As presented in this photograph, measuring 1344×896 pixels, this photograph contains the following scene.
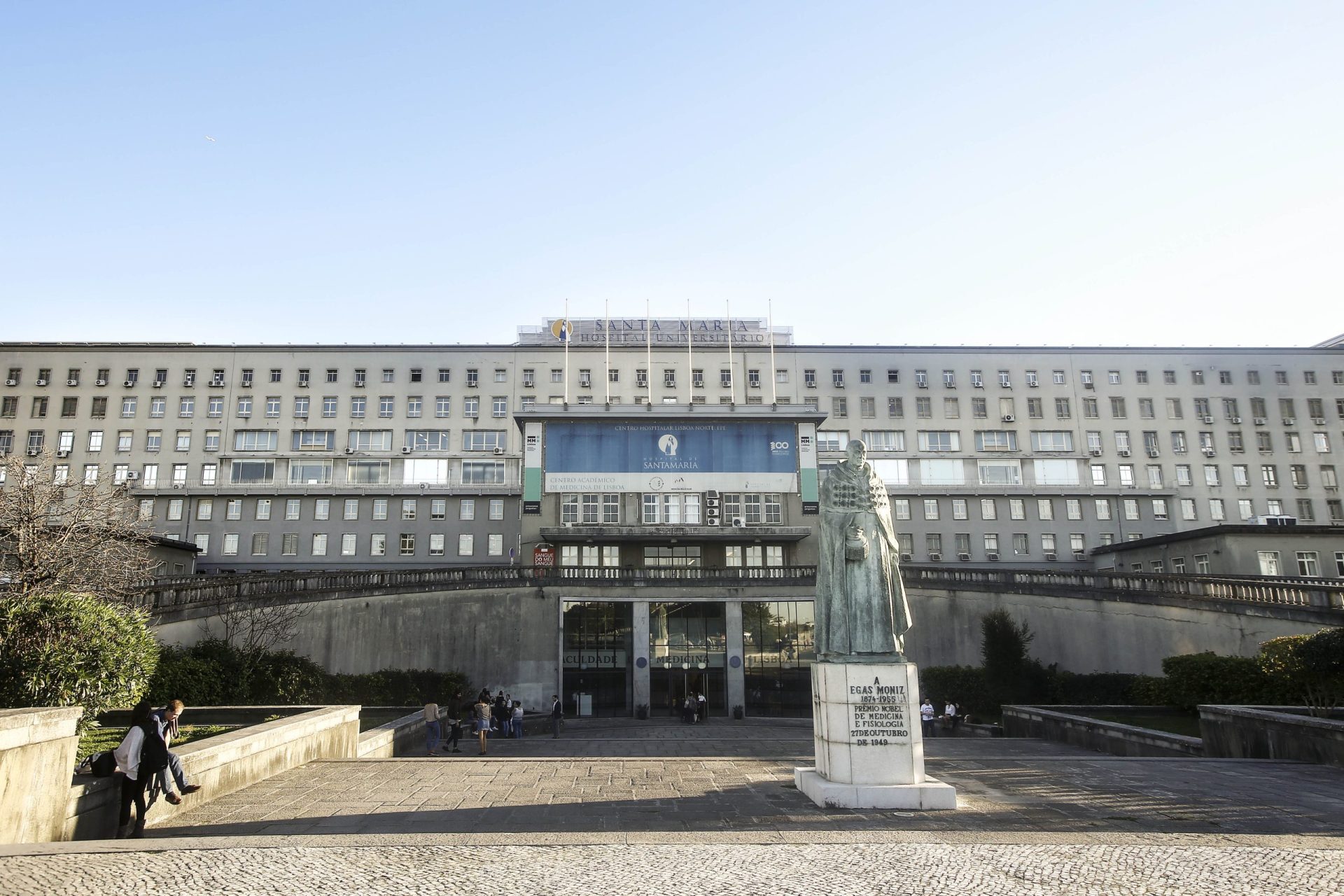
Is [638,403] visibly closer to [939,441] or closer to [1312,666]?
[939,441]

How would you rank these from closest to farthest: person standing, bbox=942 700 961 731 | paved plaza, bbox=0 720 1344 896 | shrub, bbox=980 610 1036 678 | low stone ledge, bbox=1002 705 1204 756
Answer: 1. paved plaza, bbox=0 720 1344 896
2. low stone ledge, bbox=1002 705 1204 756
3. person standing, bbox=942 700 961 731
4. shrub, bbox=980 610 1036 678

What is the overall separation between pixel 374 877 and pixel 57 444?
238 feet

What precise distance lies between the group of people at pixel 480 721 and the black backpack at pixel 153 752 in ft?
45.3

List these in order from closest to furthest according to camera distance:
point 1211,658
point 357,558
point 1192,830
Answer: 1. point 1192,830
2. point 1211,658
3. point 357,558

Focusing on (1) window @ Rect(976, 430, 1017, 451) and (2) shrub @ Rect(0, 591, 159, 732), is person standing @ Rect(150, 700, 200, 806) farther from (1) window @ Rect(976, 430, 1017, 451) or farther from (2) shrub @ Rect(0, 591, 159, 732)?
(1) window @ Rect(976, 430, 1017, 451)

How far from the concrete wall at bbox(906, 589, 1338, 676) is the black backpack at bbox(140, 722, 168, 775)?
34.2 m

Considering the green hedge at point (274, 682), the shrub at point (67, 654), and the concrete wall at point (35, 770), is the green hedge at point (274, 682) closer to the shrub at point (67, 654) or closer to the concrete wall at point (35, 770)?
the shrub at point (67, 654)

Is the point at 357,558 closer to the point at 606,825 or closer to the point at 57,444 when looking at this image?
the point at 57,444

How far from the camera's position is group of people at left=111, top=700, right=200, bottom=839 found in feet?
36.1

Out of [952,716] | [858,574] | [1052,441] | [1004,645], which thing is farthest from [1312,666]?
[1052,441]

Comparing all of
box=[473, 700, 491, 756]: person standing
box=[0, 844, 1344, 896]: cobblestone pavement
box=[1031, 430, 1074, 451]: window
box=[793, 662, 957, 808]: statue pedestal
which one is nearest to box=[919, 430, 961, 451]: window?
box=[1031, 430, 1074, 451]: window

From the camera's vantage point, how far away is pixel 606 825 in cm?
1172

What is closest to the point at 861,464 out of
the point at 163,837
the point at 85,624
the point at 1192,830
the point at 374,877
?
the point at 1192,830

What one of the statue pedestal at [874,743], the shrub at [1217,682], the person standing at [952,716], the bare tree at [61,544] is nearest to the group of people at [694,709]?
the person standing at [952,716]
